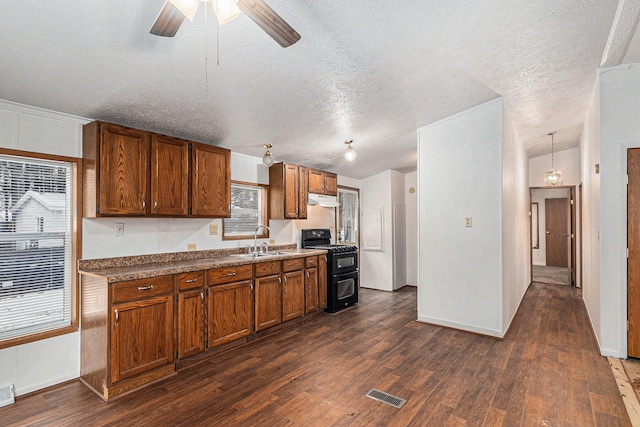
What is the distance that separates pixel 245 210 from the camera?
4434 mm

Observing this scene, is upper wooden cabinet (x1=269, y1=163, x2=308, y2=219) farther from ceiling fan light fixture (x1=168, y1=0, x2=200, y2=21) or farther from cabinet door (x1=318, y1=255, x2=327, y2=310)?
ceiling fan light fixture (x1=168, y1=0, x2=200, y2=21)

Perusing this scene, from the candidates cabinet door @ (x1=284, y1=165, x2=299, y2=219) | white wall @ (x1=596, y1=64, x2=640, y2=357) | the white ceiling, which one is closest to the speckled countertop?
cabinet door @ (x1=284, y1=165, x2=299, y2=219)

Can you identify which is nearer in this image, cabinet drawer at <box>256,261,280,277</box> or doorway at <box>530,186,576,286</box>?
cabinet drawer at <box>256,261,280,277</box>

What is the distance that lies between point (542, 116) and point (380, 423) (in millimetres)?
4293

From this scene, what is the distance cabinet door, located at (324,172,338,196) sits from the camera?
536cm

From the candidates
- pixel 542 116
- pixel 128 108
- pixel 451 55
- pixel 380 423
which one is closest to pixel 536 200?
pixel 542 116

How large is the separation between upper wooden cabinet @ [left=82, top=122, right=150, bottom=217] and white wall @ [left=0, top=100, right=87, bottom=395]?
0.45 ft

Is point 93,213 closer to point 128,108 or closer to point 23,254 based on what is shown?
point 23,254

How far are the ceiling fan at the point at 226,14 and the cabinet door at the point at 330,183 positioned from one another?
380 cm

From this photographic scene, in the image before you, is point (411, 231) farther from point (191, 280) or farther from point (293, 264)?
point (191, 280)

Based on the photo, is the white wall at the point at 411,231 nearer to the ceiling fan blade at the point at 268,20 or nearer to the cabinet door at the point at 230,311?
the cabinet door at the point at 230,311

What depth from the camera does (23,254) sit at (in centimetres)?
258

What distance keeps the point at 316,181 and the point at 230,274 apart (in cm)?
228

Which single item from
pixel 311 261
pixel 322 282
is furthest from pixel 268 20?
pixel 322 282
